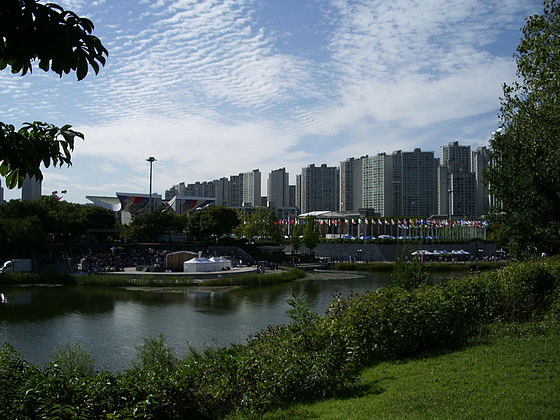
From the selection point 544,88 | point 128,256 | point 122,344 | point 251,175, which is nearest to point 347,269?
point 128,256

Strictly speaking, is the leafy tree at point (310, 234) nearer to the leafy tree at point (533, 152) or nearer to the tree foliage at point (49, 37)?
the leafy tree at point (533, 152)

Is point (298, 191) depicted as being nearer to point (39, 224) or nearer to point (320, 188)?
point (320, 188)

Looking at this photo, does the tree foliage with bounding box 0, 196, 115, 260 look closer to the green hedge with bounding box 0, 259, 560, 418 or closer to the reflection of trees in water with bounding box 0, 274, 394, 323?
the reflection of trees in water with bounding box 0, 274, 394, 323

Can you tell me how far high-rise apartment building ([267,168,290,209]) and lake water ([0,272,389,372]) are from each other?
117 meters

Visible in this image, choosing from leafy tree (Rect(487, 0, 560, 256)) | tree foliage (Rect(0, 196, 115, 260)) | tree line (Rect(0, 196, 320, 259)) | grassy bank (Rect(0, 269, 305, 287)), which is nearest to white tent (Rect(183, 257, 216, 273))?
grassy bank (Rect(0, 269, 305, 287))

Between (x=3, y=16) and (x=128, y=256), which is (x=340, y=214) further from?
(x=3, y=16)

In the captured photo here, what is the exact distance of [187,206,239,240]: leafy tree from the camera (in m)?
60.5

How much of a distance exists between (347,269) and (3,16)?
53676 mm

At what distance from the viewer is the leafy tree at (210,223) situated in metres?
60.5

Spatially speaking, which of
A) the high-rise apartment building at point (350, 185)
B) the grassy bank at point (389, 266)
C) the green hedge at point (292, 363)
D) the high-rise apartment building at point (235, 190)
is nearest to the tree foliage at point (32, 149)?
the green hedge at point (292, 363)

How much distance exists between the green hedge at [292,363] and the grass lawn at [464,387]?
0.49m

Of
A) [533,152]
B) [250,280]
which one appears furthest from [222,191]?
[533,152]

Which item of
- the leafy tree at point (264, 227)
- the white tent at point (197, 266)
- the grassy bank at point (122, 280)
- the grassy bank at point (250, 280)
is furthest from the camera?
the leafy tree at point (264, 227)

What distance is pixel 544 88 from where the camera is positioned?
12719mm
